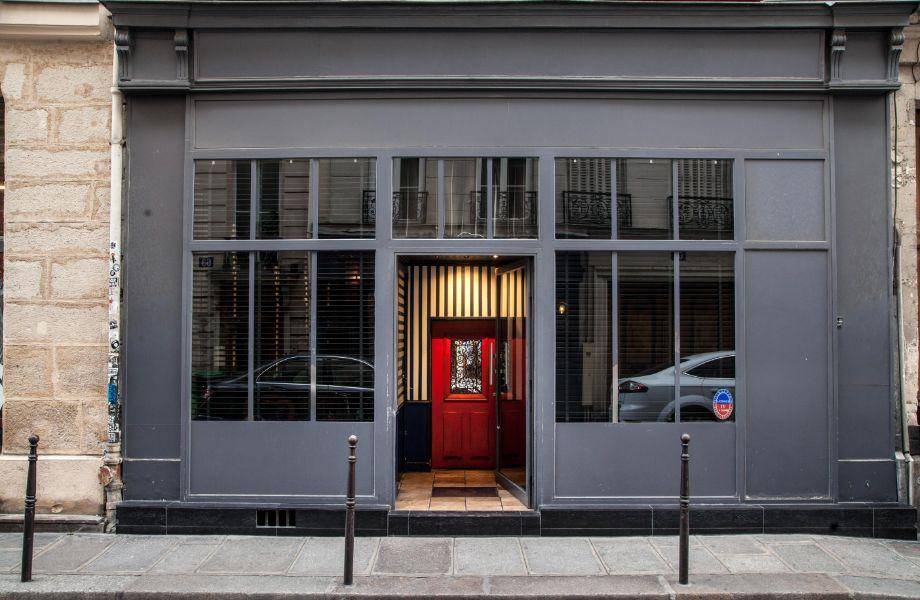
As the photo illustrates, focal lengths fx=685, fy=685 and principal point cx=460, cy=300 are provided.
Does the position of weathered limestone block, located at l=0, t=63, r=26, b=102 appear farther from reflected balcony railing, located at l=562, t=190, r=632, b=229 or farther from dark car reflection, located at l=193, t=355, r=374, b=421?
reflected balcony railing, located at l=562, t=190, r=632, b=229

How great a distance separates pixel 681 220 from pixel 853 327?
7.93 feet

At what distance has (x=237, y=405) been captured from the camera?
322 inches

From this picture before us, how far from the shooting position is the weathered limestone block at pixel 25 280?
27.3ft

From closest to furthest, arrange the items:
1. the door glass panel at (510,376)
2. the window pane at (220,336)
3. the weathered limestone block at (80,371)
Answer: the window pane at (220,336) < the weathered limestone block at (80,371) < the door glass panel at (510,376)

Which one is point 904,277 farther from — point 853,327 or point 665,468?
point 665,468

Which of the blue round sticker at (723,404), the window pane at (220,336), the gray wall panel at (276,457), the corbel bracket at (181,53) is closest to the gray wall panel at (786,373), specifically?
the blue round sticker at (723,404)

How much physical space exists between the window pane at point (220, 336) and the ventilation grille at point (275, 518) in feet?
3.76

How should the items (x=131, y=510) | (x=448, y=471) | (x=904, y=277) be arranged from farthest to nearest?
(x=448, y=471) → (x=904, y=277) → (x=131, y=510)

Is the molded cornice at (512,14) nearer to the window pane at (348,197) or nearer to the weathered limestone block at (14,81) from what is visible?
the weathered limestone block at (14,81)

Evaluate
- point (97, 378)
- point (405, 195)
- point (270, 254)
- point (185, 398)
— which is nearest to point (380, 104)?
point (405, 195)

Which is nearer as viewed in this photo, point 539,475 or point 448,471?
point 539,475

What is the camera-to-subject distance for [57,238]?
8336mm

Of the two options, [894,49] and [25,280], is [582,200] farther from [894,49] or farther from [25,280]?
[25,280]

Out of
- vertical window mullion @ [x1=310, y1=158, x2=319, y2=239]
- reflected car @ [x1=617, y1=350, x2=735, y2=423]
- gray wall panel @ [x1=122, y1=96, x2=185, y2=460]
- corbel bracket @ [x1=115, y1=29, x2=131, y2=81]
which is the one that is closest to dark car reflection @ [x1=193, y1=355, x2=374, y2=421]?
gray wall panel @ [x1=122, y1=96, x2=185, y2=460]
